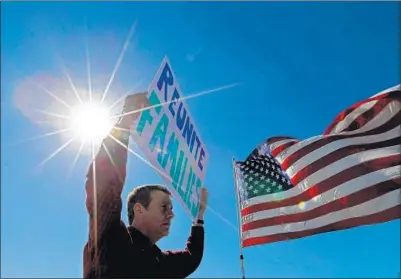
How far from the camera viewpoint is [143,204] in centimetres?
344

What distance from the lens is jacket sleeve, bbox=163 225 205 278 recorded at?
11.3 ft

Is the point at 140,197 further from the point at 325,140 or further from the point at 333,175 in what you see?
the point at 325,140

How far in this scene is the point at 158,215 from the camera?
343 centimetres

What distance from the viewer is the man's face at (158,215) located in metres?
3.39

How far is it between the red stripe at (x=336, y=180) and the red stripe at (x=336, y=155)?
0.27 meters

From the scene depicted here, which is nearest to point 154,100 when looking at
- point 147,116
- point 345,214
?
point 147,116

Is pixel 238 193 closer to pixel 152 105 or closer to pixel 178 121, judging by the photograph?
pixel 178 121

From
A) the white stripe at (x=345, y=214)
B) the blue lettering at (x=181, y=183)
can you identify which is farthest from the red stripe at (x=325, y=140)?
the blue lettering at (x=181, y=183)

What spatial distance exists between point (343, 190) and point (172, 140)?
4.24 meters

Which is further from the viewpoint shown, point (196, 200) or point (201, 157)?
point (201, 157)

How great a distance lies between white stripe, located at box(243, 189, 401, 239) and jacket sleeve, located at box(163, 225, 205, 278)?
145 inches

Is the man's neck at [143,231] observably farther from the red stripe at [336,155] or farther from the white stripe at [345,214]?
the red stripe at [336,155]

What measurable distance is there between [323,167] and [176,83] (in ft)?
14.2

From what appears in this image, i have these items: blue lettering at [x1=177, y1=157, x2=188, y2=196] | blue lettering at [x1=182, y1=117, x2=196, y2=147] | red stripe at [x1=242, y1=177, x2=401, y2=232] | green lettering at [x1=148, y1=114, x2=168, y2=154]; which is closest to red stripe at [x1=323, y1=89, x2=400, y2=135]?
red stripe at [x1=242, y1=177, x2=401, y2=232]
